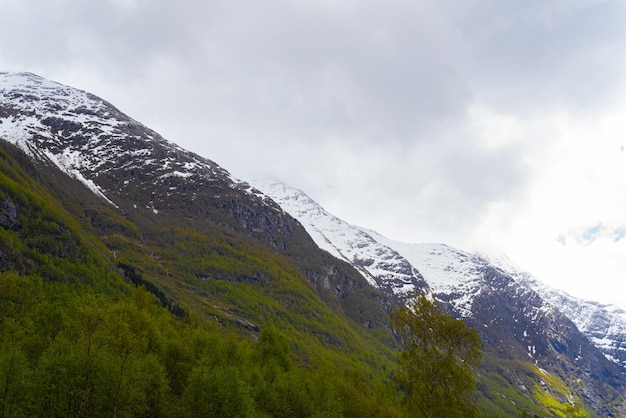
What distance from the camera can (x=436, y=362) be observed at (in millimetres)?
44906

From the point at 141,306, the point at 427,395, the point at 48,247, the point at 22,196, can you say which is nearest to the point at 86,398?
the point at 427,395

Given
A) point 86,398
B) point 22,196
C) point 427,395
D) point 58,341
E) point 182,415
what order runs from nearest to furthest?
point 427,395 < point 86,398 < point 58,341 < point 182,415 < point 22,196

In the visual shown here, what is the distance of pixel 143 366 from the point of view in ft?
206

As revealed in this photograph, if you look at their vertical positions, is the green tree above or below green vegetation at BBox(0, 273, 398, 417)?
above

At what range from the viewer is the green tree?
144 ft

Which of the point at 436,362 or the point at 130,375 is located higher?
the point at 436,362

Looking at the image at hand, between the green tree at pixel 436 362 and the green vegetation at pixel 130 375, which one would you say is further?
the green vegetation at pixel 130 375

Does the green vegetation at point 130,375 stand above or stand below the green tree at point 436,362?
below

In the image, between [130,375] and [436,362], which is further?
[130,375]

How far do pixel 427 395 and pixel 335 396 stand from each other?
41904 mm

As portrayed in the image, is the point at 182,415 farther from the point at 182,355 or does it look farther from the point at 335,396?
the point at 335,396

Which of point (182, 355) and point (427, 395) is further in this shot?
point (182, 355)

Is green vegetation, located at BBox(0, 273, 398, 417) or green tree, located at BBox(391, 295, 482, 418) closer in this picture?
green tree, located at BBox(391, 295, 482, 418)

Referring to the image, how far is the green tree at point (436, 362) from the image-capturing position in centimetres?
4397
